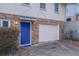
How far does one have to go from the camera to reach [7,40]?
11141 mm

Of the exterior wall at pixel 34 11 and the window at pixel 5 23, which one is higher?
the exterior wall at pixel 34 11

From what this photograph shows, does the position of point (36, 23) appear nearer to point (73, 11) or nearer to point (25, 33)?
point (25, 33)

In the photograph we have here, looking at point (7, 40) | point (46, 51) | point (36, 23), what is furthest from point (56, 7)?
point (7, 40)

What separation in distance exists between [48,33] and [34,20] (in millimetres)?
3068

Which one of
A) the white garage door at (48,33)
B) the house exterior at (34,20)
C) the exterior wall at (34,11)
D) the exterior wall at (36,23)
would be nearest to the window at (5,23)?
the house exterior at (34,20)

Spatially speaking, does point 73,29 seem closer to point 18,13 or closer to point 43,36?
point 43,36

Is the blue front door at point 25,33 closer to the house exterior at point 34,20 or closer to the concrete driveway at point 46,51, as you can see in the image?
the house exterior at point 34,20

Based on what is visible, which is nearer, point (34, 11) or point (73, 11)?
point (34, 11)

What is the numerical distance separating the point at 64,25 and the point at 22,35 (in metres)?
7.88

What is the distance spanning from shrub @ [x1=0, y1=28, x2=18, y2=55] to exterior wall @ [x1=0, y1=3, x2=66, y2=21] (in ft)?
5.97

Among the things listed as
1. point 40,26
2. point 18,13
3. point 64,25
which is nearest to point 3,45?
point 18,13

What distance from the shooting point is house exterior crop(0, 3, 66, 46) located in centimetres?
1303

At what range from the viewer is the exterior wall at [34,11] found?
1291cm

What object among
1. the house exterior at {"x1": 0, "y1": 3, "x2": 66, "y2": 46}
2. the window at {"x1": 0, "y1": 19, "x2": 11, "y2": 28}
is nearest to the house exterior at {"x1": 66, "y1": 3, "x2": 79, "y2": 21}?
the house exterior at {"x1": 0, "y1": 3, "x2": 66, "y2": 46}
